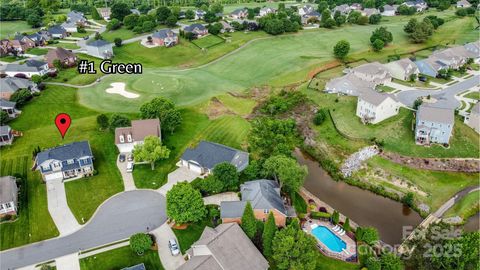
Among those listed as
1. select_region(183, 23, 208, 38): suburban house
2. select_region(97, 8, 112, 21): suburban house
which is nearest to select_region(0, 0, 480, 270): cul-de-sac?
select_region(183, 23, 208, 38): suburban house

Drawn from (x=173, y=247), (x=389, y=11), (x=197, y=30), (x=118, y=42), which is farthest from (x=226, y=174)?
(x=389, y=11)

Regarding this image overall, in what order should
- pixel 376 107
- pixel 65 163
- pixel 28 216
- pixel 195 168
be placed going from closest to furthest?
pixel 28 216 → pixel 65 163 → pixel 195 168 → pixel 376 107

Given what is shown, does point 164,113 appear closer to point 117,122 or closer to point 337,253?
point 117,122

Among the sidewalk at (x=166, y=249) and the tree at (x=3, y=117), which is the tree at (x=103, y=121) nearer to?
the tree at (x=3, y=117)

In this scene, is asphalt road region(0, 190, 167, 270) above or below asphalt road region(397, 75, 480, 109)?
below

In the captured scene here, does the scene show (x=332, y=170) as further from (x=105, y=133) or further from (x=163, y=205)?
(x=105, y=133)

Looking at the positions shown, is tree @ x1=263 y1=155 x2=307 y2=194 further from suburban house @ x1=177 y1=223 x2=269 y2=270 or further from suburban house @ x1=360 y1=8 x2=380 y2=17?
suburban house @ x1=360 y1=8 x2=380 y2=17

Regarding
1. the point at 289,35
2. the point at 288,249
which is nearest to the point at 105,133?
the point at 288,249
